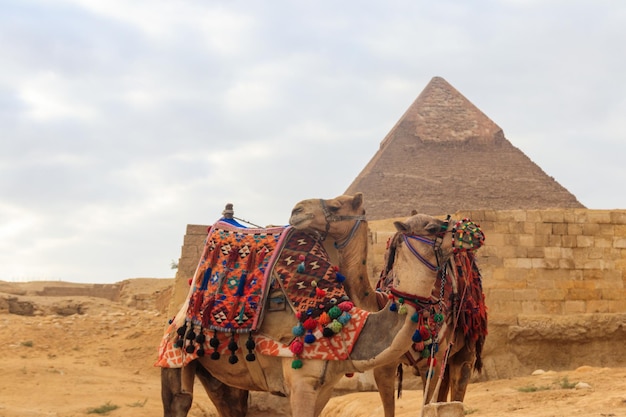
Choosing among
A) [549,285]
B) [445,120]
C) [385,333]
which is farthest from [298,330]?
[445,120]

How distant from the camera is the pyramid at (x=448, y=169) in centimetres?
6869

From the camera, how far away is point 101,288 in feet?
115

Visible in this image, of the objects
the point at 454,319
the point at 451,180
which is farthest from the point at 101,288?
the point at 451,180

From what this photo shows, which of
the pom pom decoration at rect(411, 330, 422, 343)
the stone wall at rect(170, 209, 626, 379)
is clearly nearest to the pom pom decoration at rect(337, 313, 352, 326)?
the pom pom decoration at rect(411, 330, 422, 343)

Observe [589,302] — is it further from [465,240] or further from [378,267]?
[465,240]

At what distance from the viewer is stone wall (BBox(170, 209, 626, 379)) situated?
13.1 m

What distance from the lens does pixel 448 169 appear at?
7625 cm

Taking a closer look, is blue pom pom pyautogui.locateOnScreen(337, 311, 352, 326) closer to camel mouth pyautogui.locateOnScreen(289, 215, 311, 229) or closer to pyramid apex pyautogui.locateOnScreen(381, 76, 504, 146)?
camel mouth pyautogui.locateOnScreen(289, 215, 311, 229)

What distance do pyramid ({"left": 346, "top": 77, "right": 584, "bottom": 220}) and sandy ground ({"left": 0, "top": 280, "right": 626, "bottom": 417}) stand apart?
4550 centimetres

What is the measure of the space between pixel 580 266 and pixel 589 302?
0.62 metres

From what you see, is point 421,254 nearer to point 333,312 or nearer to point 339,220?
point 333,312

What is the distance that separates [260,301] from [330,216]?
30.5 inches

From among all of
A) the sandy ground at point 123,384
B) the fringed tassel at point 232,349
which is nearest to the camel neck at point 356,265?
the fringed tassel at point 232,349

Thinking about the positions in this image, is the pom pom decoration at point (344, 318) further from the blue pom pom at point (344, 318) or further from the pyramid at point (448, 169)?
the pyramid at point (448, 169)
